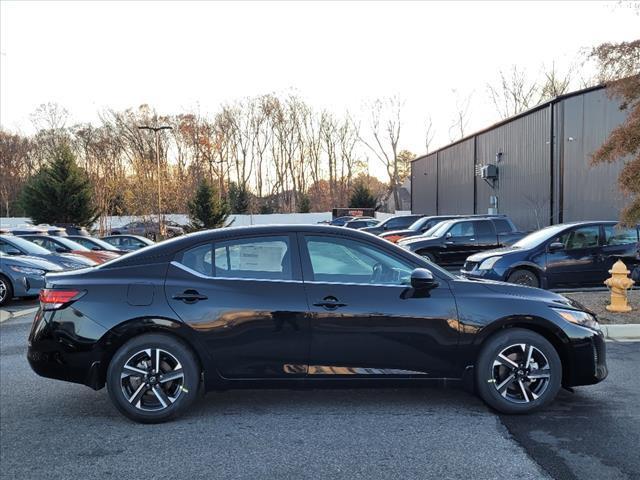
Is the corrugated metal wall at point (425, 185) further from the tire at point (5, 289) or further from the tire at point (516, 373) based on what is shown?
the tire at point (516, 373)

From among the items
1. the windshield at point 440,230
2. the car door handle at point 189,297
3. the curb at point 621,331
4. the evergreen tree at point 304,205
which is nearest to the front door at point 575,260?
the curb at point 621,331

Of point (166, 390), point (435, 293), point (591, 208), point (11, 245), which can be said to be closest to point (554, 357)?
point (435, 293)

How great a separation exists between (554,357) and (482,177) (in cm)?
2833

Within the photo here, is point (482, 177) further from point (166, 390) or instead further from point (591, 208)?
point (166, 390)

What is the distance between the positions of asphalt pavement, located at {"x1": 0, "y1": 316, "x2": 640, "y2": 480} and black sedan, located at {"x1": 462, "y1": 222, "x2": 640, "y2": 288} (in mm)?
5211

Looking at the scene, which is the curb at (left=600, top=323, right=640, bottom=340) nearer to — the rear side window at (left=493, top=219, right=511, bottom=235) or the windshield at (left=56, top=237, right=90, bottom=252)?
the rear side window at (left=493, top=219, right=511, bottom=235)

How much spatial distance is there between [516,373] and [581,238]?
7.28m

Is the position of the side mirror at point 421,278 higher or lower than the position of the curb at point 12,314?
higher

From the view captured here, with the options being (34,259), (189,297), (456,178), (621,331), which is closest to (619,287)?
(621,331)

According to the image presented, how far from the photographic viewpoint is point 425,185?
4841cm

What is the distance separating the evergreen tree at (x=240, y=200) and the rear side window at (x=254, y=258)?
5585 centimetres

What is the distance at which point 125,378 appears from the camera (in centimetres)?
439

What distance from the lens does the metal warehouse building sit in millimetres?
20875

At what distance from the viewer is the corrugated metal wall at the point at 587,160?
2030 cm
